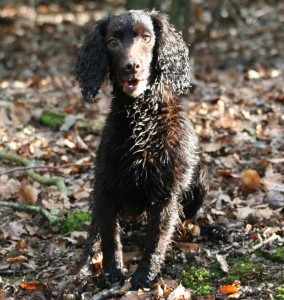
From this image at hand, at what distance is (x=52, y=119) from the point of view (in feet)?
25.7

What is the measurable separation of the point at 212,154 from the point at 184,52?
224cm

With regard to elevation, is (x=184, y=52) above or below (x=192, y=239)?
above

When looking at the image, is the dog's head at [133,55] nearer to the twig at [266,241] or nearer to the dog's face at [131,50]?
the dog's face at [131,50]

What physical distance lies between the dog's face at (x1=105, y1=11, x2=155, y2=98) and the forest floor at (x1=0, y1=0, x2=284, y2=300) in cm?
157

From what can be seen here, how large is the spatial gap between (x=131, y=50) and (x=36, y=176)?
2.51 metres

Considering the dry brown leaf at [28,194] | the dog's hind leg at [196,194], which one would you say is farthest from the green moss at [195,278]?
the dry brown leaf at [28,194]

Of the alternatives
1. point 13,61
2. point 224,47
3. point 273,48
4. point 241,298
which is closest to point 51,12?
point 13,61

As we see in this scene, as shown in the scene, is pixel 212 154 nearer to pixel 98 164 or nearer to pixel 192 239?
pixel 192 239

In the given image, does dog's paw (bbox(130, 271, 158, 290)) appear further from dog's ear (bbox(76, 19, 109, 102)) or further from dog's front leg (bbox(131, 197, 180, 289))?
dog's ear (bbox(76, 19, 109, 102))

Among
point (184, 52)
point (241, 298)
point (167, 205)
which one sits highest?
point (184, 52)

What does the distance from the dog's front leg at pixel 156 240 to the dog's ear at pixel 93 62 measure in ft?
3.78

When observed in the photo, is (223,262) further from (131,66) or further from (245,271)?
(131,66)

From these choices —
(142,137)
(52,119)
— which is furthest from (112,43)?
(52,119)

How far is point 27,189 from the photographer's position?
6.00m
